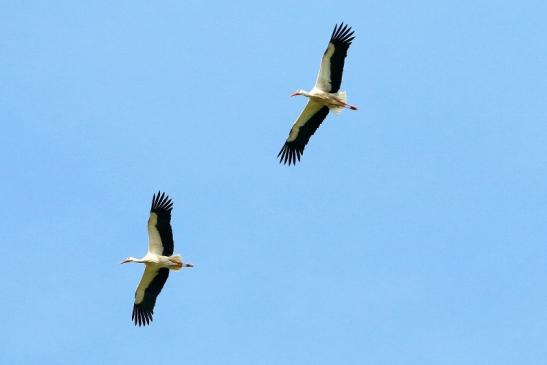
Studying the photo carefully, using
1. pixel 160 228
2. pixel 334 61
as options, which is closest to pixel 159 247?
pixel 160 228

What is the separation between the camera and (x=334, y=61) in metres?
46.1

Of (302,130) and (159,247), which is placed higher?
(302,130)

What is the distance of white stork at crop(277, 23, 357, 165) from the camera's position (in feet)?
150

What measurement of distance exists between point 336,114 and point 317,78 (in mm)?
1179

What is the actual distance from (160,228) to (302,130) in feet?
14.7

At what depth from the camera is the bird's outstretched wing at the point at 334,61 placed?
4569 centimetres

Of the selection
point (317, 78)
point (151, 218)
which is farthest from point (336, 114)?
point (151, 218)

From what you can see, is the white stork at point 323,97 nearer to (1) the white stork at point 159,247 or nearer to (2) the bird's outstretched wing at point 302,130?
(2) the bird's outstretched wing at point 302,130

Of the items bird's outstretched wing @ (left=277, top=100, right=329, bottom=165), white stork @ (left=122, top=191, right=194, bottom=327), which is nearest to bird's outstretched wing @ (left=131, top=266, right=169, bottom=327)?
white stork @ (left=122, top=191, right=194, bottom=327)

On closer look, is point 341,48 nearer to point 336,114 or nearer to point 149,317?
point 336,114

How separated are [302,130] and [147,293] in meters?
5.42

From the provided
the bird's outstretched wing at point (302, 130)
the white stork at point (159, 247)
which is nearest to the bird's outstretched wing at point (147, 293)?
the white stork at point (159, 247)

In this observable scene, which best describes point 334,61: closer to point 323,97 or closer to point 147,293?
point 323,97

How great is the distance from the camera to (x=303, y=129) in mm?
48188
